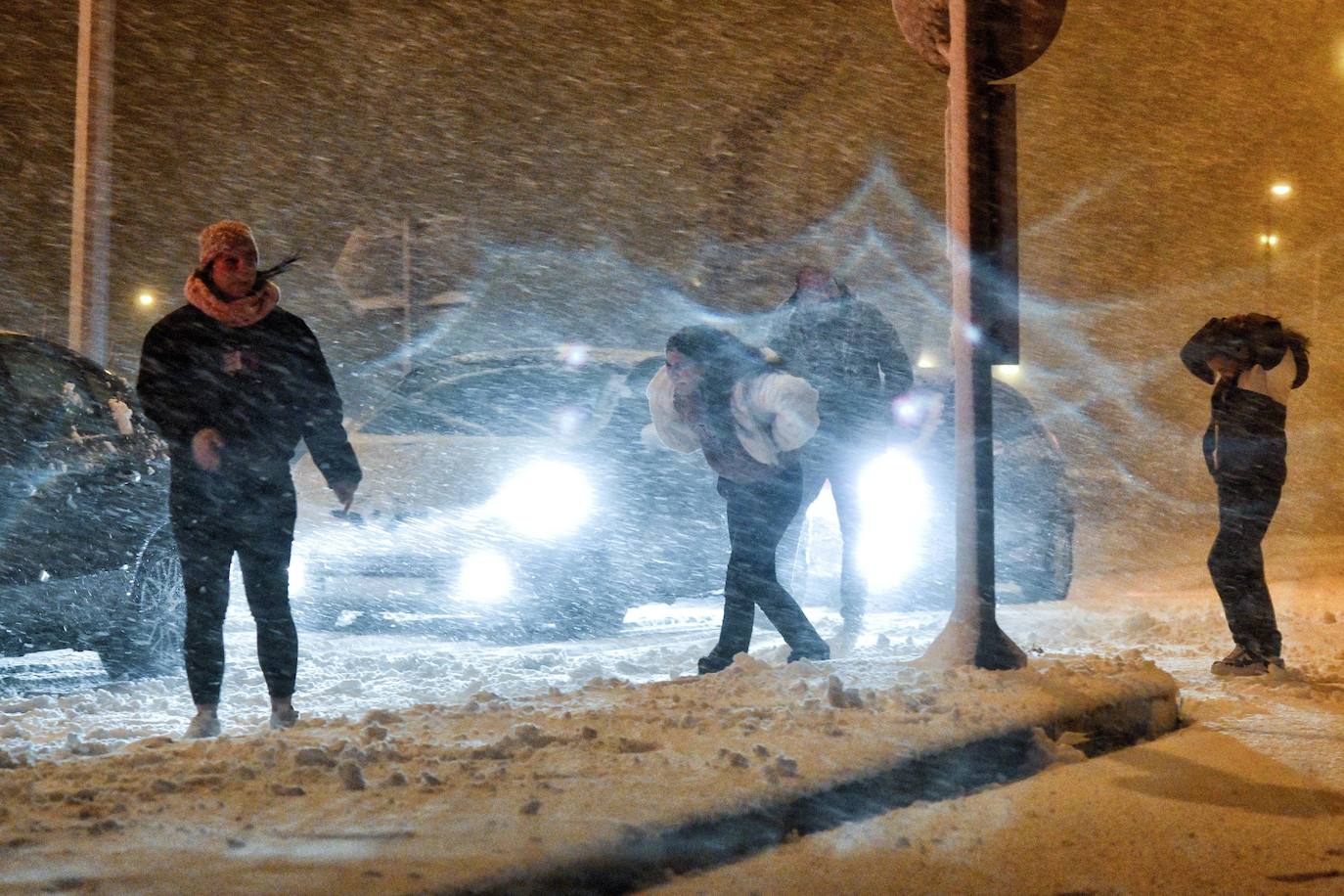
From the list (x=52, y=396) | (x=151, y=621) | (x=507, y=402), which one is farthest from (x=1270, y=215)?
(x=52, y=396)

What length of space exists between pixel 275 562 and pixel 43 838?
1974 mm

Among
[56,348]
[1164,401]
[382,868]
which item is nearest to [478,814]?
[382,868]

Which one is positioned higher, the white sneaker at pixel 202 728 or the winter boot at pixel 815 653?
the winter boot at pixel 815 653

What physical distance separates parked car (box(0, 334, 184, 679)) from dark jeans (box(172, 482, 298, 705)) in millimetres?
1189

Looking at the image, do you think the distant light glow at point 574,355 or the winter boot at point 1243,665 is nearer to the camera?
the winter boot at point 1243,665

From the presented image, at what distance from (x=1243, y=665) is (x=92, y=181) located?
8314mm

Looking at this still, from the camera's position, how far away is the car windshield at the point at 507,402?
7.83 metres

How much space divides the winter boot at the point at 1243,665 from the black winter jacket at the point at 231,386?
4.06m

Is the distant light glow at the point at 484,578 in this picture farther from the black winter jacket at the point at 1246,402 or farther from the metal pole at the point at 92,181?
the metal pole at the point at 92,181

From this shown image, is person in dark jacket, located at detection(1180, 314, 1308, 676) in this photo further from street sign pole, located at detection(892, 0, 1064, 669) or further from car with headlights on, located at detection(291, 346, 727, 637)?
car with headlights on, located at detection(291, 346, 727, 637)

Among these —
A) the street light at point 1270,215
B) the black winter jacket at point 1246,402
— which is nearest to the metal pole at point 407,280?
the street light at point 1270,215

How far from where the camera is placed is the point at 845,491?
7.84m

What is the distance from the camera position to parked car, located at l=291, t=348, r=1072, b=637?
7277 millimetres

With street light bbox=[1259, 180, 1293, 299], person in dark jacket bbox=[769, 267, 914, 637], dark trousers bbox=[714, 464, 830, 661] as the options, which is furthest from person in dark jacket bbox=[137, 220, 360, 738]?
street light bbox=[1259, 180, 1293, 299]
